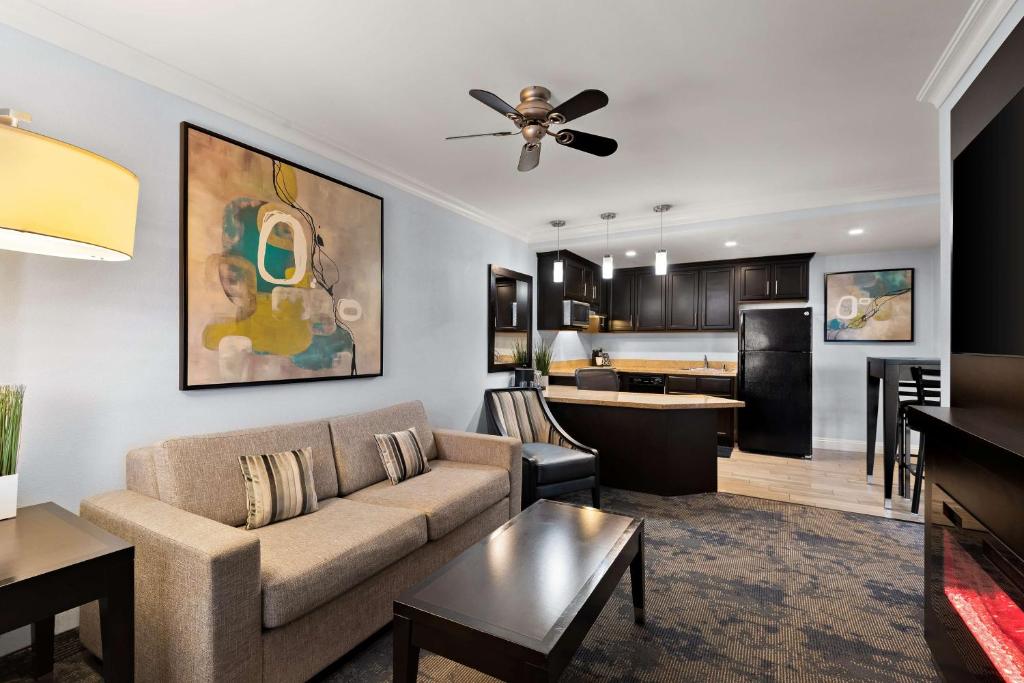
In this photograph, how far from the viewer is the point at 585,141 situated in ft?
7.24

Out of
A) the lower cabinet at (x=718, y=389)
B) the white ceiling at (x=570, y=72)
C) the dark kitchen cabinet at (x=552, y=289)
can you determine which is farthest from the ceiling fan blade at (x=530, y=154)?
the lower cabinet at (x=718, y=389)

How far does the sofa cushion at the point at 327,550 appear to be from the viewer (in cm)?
161

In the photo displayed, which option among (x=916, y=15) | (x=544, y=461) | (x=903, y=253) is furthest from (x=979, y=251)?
(x=903, y=253)

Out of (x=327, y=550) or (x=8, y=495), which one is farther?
(x=327, y=550)

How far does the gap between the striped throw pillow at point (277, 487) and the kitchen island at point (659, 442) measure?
2490mm

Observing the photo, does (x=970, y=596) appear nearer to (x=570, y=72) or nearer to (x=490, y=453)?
(x=490, y=453)

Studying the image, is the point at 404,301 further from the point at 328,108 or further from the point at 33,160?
the point at 33,160

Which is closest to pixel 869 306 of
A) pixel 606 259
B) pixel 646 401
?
pixel 646 401

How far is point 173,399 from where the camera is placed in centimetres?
222

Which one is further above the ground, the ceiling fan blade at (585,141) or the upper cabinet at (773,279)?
the ceiling fan blade at (585,141)

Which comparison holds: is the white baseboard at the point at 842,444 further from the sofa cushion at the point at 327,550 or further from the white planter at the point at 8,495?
the white planter at the point at 8,495

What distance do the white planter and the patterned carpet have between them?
2.23 ft

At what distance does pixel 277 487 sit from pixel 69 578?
889mm

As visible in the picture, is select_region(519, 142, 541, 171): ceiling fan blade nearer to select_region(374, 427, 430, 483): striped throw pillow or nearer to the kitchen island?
select_region(374, 427, 430, 483): striped throw pillow
